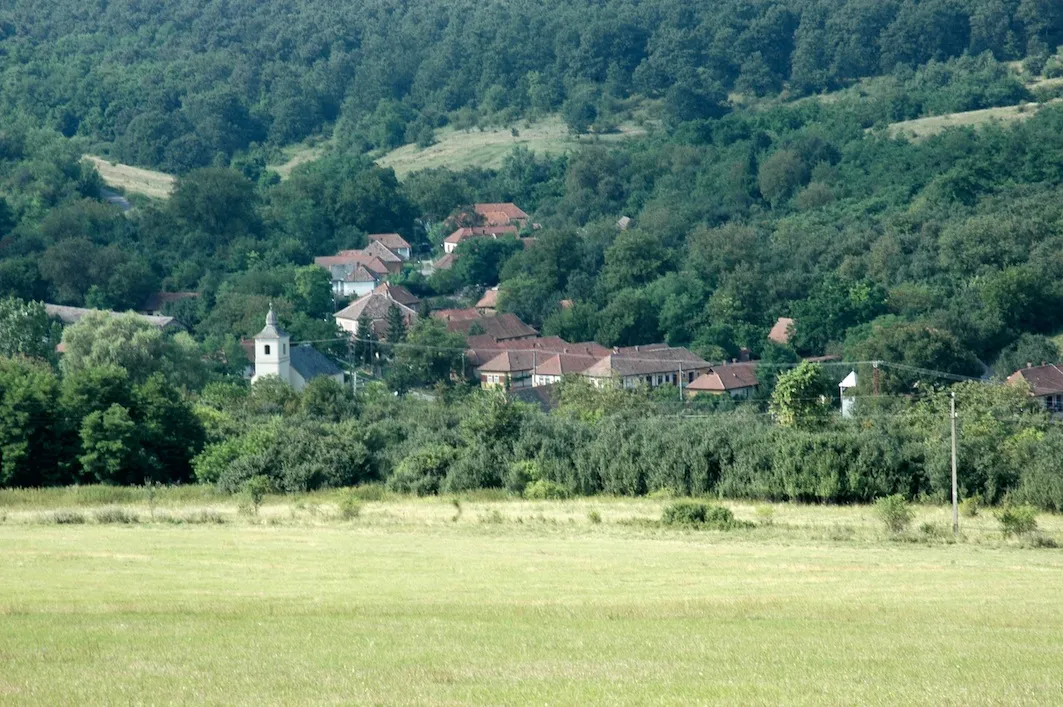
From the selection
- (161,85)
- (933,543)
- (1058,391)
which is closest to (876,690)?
(933,543)

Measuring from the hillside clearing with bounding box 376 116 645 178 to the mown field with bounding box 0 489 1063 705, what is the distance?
90249 mm

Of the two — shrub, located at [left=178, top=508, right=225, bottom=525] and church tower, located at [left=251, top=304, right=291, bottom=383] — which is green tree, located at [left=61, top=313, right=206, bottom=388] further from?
shrub, located at [left=178, top=508, right=225, bottom=525]

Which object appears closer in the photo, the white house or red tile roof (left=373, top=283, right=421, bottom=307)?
the white house

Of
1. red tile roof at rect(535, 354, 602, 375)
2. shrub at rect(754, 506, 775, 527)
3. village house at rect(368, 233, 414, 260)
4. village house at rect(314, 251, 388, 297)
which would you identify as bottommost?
shrub at rect(754, 506, 775, 527)

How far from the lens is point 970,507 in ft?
93.8

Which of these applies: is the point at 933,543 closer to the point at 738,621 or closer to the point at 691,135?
the point at 738,621

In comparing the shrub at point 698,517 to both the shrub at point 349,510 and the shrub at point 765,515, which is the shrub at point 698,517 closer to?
the shrub at point 765,515

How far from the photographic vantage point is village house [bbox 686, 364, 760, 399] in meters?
56.8

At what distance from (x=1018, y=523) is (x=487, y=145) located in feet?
307

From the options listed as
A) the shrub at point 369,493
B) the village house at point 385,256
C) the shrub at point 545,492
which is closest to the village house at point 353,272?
the village house at point 385,256

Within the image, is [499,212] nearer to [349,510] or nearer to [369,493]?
[369,493]

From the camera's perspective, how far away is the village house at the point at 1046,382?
52.1 meters

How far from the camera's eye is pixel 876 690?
37.0ft

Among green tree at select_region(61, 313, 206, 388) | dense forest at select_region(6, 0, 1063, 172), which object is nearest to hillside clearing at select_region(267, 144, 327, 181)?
dense forest at select_region(6, 0, 1063, 172)
